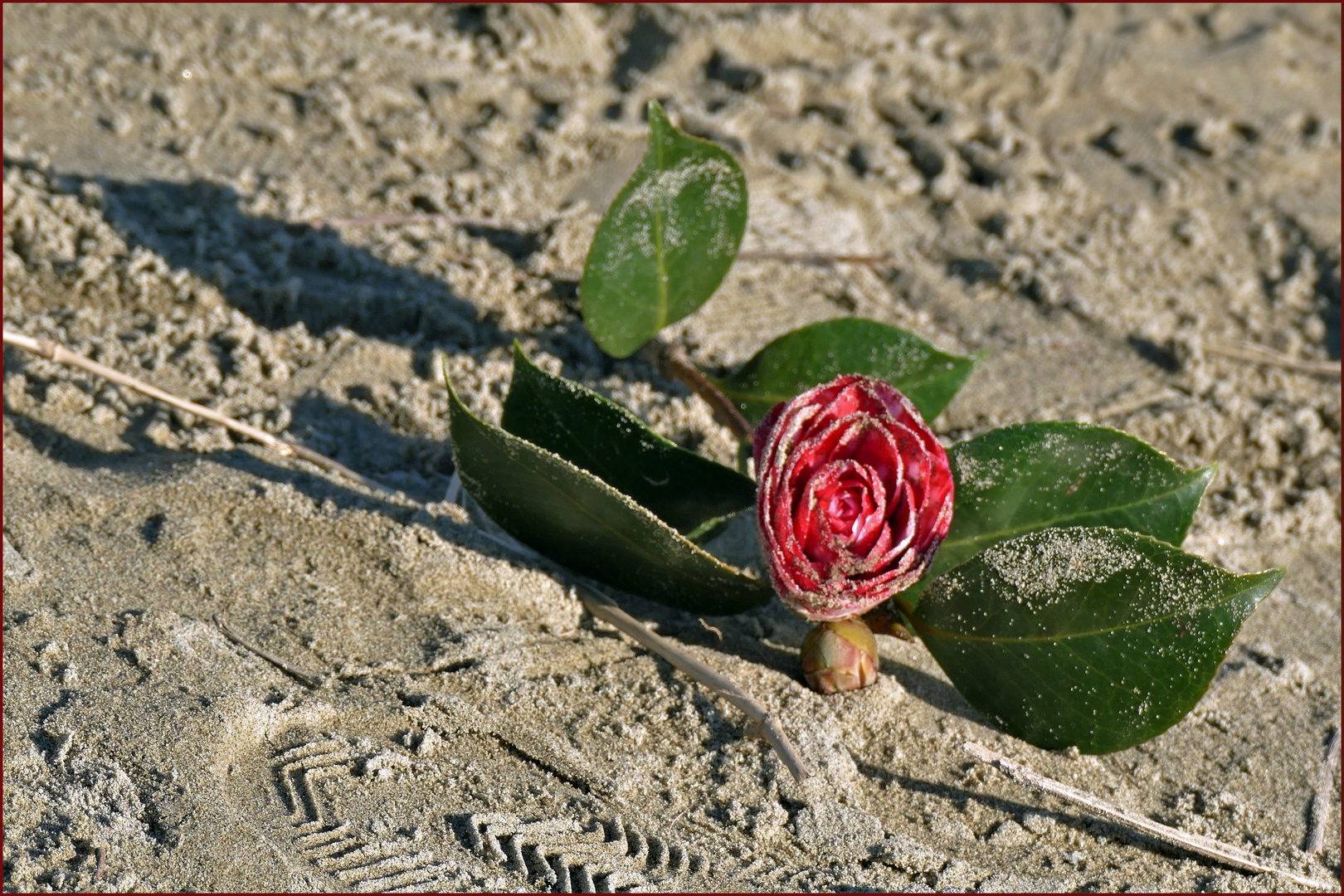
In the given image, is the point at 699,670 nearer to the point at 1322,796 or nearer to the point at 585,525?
the point at 585,525

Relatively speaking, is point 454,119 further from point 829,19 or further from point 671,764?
point 671,764

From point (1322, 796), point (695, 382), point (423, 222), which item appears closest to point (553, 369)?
point (695, 382)

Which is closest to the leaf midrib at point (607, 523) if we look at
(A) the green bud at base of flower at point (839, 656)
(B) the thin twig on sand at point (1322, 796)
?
(A) the green bud at base of flower at point (839, 656)

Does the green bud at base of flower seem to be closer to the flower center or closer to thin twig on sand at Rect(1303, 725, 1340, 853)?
the flower center

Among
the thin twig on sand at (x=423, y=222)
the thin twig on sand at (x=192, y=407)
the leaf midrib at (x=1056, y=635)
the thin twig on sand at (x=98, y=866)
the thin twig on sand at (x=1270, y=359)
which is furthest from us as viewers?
the thin twig on sand at (x=1270, y=359)

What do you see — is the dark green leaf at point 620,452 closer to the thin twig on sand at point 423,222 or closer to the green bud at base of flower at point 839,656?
the green bud at base of flower at point 839,656

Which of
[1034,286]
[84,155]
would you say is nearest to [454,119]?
[84,155]

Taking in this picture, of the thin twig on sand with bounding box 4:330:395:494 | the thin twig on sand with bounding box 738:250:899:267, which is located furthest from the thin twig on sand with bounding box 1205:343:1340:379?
the thin twig on sand with bounding box 4:330:395:494

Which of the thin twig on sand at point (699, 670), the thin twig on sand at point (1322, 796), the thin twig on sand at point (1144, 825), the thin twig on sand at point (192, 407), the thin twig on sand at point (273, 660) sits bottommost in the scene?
the thin twig on sand at point (1322, 796)

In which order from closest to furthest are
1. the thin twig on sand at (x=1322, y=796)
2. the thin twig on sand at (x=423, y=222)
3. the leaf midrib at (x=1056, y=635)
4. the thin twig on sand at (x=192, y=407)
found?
1. the leaf midrib at (x=1056, y=635)
2. the thin twig on sand at (x=1322, y=796)
3. the thin twig on sand at (x=192, y=407)
4. the thin twig on sand at (x=423, y=222)
